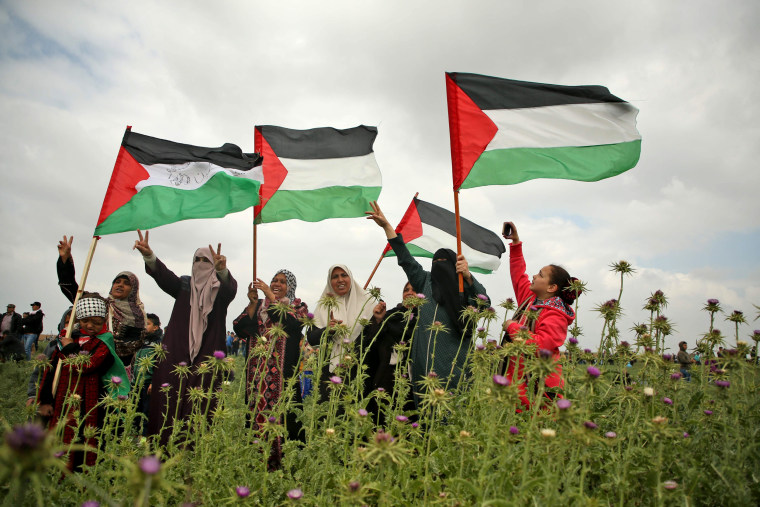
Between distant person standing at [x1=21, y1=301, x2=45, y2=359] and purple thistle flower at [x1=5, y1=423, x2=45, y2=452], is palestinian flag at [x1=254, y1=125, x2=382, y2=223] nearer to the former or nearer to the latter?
purple thistle flower at [x1=5, y1=423, x2=45, y2=452]

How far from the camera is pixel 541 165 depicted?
4.56m

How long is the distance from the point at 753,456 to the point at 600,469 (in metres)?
0.66

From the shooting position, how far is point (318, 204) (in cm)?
603

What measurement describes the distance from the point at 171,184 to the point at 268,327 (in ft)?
6.62

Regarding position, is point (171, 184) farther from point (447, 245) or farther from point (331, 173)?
point (447, 245)

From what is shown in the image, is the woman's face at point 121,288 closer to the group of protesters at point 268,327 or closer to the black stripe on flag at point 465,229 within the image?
the group of protesters at point 268,327

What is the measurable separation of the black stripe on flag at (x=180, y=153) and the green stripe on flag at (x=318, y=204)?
22.4 inches

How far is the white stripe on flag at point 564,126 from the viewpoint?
4.61 m

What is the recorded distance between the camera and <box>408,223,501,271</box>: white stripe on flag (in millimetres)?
7168

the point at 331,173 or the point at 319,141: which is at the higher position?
the point at 319,141

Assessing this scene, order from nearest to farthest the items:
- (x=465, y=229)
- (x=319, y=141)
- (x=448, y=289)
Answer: (x=448, y=289), (x=319, y=141), (x=465, y=229)

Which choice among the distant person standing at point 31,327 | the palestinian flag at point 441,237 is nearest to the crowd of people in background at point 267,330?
the palestinian flag at point 441,237

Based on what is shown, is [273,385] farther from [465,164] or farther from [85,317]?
[465,164]

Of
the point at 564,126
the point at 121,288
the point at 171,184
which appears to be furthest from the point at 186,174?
the point at 564,126
